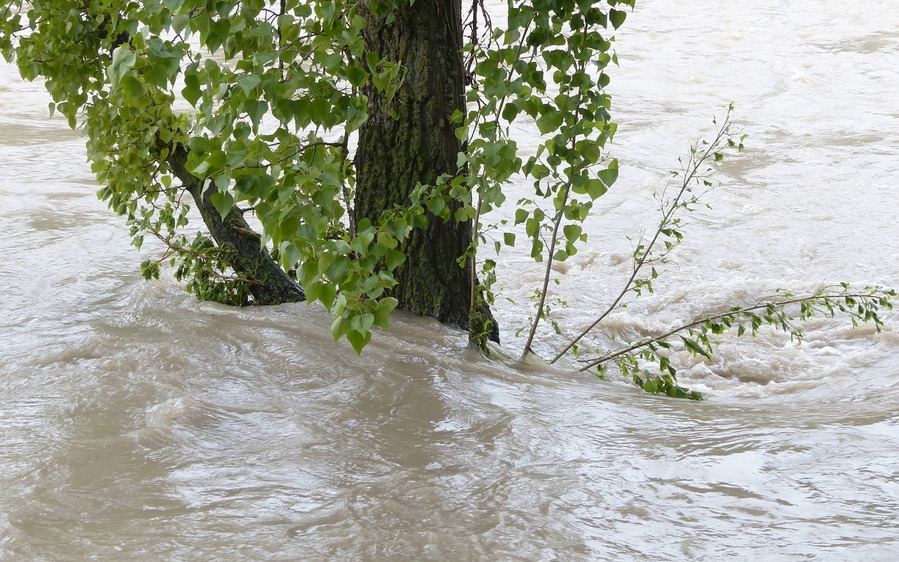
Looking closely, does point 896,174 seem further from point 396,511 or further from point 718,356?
point 396,511

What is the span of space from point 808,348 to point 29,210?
20.5 ft

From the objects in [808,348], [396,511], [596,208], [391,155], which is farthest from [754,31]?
[396,511]

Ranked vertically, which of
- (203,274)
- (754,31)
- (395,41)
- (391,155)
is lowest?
(203,274)

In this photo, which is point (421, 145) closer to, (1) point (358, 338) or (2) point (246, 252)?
(2) point (246, 252)

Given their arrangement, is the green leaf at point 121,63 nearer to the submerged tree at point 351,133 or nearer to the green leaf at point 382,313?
the submerged tree at point 351,133

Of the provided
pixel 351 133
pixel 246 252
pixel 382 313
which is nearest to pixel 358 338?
pixel 382 313

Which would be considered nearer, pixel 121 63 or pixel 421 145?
pixel 121 63

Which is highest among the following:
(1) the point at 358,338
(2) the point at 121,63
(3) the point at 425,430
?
(2) the point at 121,63

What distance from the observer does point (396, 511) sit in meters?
2.73

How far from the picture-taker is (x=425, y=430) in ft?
11.1

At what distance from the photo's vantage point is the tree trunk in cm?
439

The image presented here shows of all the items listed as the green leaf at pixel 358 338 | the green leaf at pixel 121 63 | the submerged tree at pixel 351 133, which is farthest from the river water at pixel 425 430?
the green leaf at pixel 121 63

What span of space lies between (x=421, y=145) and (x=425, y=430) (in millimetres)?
1628

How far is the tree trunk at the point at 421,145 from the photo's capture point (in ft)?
14.4
